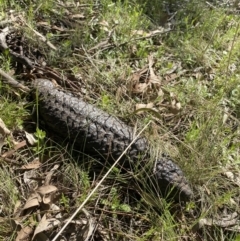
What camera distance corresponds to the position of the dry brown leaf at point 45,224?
1.87 m

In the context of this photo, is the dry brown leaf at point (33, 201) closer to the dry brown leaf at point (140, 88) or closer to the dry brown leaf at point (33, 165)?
the dry brown leaf at point (33, 165)

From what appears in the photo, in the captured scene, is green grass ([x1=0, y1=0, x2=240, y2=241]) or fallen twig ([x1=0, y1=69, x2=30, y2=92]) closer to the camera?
green grass ([x1=0, y1=0, x2=240, y2=241])

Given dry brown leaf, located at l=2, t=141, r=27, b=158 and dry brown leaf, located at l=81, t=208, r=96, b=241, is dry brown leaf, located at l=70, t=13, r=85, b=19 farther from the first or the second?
dry brown leaf, located at l=81, t=208, r=96, b=241

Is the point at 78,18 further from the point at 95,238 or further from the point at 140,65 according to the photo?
the point at 95,238

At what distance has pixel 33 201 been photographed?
1.96 metres

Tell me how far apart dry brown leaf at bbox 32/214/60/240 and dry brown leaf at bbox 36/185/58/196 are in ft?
0.37

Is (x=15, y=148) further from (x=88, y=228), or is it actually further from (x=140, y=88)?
(x=140, y=88)

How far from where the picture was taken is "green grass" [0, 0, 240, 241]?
6.72ft

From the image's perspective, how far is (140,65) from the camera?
278 cm

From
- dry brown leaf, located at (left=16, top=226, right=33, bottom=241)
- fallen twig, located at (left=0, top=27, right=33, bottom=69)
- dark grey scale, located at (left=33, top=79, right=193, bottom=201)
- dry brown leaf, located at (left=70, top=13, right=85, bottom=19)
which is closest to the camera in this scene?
dry brown leaf, located at (left=16, top=226, right=33, bottom=241)

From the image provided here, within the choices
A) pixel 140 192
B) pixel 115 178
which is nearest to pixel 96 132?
pixel 115 178

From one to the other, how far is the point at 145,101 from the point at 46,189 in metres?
0.91

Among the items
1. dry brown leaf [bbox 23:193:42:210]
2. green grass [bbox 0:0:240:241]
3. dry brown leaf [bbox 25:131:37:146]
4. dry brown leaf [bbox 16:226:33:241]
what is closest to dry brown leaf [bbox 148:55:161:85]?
green grass [bbox 0:0:240:241]

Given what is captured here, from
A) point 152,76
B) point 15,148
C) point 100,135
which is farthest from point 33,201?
point 152,76
